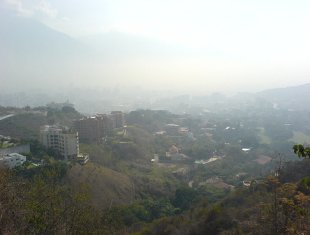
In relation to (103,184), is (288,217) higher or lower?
higher

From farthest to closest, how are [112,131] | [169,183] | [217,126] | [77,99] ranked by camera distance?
[77,99] → [217,126] → [112,131] → [169,183]

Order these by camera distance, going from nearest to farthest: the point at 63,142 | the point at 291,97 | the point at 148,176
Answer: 1. the point at 63,142
2. the point at 148,176
3. the point at 291,97

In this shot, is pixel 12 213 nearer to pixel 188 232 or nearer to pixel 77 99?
pixel 188 232

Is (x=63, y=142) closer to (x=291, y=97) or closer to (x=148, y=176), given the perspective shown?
(x=148, y=176)

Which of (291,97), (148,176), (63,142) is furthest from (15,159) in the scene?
(291,97)

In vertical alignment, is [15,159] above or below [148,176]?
above

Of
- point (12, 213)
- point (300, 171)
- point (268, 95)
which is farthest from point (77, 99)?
point (12, 213)

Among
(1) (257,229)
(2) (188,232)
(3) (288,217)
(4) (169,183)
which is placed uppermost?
(3) (288,217)
